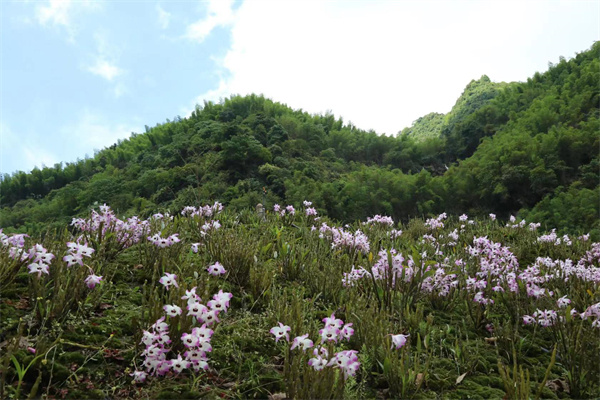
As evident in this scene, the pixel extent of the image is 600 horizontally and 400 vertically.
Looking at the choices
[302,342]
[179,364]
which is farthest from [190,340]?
[302,342]

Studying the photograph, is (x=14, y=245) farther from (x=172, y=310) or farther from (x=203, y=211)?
(x=203, y=211)

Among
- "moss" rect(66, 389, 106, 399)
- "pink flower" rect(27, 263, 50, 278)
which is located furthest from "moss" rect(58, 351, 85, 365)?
"pink flower" rect(27, 263, 50, 278)

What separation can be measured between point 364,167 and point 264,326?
3285cm

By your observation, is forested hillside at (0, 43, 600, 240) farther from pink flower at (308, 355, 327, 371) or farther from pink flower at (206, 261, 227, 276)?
pink flower at (308, 355, 327, 371)

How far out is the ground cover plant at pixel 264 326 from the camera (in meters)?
1.93

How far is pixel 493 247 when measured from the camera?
4.64 m

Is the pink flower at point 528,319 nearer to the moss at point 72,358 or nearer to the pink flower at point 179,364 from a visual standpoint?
the pink flower at point 179,364

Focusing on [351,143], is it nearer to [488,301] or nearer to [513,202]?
[513,202]

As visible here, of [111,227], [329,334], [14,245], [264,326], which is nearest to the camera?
[329,334]

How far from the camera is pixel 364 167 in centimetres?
3475

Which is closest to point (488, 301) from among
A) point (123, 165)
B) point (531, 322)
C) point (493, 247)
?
point (531, 322)

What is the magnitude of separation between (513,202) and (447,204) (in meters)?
3.51

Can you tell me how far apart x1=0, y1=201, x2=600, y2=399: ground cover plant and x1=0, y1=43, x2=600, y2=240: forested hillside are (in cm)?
238

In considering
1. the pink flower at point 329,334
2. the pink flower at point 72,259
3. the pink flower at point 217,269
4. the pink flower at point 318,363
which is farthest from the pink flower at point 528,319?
the pink flower at point 72,259
